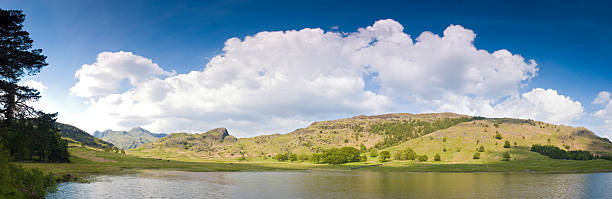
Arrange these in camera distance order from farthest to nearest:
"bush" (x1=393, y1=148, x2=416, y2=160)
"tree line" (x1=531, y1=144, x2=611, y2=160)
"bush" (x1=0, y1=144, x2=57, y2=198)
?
"bush" (x1=393, y1=148, x2=416, y2=160), "tree line" (x1=531, y1=144, x2=611, y2=160), "bush" (x1=0, y1=144, x2=57, y2=198)

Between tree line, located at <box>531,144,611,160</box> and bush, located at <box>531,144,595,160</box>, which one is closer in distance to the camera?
tree line, located at <box>531,144,611,160</box>

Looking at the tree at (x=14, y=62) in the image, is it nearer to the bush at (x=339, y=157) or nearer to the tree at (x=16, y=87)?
the tree at (x=16, y=87)

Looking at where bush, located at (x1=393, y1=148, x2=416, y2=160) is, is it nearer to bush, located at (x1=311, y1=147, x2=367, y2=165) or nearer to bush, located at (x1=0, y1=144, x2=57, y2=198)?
bush, located at (x1=311, y1=147, x2=367, y2=165)

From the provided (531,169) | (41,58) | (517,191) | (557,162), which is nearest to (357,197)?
(517,191)

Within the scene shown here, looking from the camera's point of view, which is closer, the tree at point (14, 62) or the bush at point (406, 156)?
the tree at point (14, 62)

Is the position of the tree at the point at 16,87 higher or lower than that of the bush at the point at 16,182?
higher

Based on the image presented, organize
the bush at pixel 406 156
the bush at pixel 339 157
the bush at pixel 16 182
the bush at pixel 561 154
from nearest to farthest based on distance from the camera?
the bush at pixel 16 182 → the bush at pixel 561 154 → the bush at pixel 339 157 → the bush at pixel 406 156

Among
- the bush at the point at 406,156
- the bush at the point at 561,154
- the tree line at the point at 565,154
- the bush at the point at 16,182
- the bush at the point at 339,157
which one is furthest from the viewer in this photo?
the bush at the point at 406,156

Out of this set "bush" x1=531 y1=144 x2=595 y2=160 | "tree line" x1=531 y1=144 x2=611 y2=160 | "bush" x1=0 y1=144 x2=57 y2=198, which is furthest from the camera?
"bush" x1=531 y1=144 x2=595 y2=160

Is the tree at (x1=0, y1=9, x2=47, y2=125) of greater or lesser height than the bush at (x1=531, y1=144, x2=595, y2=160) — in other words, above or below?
above

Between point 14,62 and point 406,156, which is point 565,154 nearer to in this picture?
point 406,156

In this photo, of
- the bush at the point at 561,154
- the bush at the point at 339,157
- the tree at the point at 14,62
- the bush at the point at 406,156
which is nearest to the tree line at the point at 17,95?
the tree at the point at 14,62

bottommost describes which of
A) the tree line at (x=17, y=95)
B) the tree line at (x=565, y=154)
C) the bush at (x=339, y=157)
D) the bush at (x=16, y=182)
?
the bush at (x=339, y=157)

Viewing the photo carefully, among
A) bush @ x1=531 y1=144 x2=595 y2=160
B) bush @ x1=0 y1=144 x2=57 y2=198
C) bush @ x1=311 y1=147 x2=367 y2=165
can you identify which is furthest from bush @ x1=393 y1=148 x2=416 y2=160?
bush @ x1=0 y1=144 x2=57 y2=198
